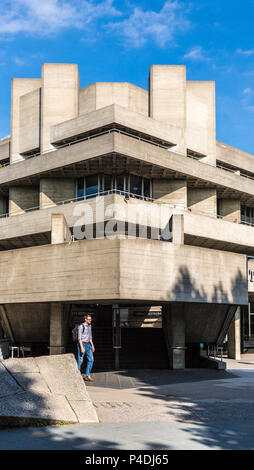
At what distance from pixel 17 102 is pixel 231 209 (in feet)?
63.4

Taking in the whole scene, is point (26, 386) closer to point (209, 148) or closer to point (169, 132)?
point (169, 132)

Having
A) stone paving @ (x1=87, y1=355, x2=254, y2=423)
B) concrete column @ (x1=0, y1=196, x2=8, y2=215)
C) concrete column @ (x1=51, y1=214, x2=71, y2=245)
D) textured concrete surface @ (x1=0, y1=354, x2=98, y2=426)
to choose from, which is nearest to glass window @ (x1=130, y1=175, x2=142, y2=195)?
concrete column @ (x1=51, y1=214, x2=71, y2=245)

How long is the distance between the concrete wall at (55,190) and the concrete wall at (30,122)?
3231 millimetres

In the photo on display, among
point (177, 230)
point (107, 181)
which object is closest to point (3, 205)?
point (107, 181)

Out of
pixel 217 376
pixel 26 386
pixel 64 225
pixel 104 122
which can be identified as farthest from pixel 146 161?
pixel 26 386

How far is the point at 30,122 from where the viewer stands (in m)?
38.2

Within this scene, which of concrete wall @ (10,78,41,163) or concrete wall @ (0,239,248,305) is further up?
concrete wall @ (10,78,41,163)

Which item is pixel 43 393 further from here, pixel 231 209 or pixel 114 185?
pixel 231 209

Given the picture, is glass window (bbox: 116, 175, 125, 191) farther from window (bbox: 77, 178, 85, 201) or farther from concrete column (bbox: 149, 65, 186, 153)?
concrete column (bbox: 149, 65, 186, 153)

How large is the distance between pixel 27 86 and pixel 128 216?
1624 centimetres

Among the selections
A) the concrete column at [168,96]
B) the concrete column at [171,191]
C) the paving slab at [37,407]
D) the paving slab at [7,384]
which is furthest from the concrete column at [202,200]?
the paving slab at [37,407]

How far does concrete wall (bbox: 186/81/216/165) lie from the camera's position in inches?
1481

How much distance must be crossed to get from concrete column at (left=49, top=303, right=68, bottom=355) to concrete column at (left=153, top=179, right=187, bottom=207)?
53.5ft
